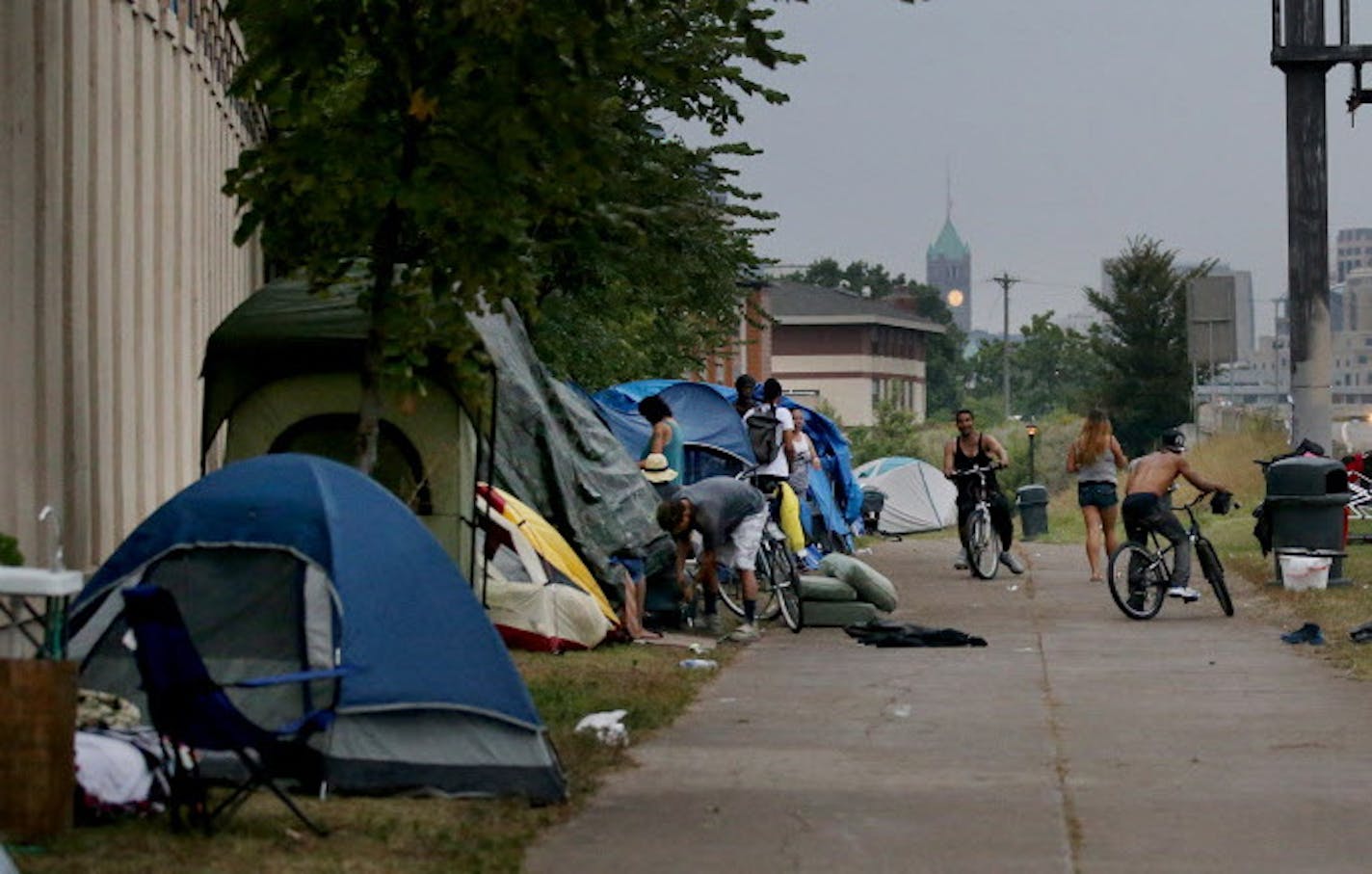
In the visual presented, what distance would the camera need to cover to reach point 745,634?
2061 centimetres

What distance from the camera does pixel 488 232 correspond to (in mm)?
13719

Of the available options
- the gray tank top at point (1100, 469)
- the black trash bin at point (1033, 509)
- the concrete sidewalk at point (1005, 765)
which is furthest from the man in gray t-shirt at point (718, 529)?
the black trash bin at point (1033, 509)

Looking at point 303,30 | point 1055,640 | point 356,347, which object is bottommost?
point 1055,640

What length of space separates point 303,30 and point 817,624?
31.1ft

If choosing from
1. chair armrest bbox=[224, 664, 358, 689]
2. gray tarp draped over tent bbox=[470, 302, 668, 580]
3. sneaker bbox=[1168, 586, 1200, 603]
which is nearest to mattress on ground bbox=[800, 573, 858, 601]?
gray tarp draped over tent bbox=[470, 302, 668, 580]

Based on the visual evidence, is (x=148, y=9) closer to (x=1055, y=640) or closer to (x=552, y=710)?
(x=552, y=710)

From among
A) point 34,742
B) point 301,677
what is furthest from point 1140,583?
point 34,742

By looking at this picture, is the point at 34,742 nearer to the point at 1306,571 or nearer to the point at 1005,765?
the point at 1005,765

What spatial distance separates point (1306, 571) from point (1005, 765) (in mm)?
12386

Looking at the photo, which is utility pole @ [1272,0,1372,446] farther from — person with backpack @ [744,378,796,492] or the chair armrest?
the chair armrest

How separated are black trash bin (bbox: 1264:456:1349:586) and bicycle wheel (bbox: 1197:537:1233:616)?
7.51 ft

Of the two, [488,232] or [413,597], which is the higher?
[488,232]

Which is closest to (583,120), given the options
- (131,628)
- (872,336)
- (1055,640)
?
(131,628)

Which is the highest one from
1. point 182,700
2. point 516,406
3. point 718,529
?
point 516,406
